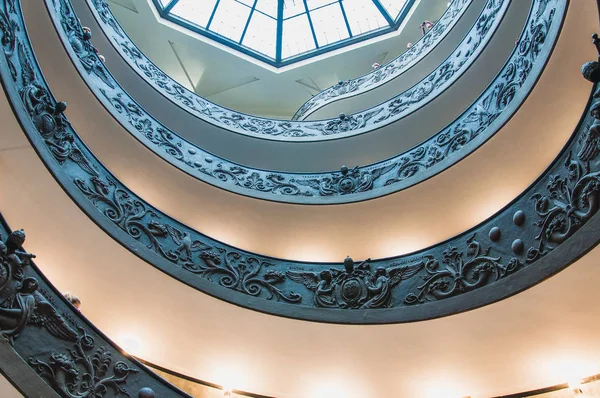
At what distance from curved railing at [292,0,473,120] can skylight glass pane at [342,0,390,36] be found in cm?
371

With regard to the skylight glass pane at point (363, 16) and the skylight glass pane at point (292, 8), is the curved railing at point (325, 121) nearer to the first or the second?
the skylight glass pane at point (363, 16)

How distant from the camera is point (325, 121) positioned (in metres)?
12.5

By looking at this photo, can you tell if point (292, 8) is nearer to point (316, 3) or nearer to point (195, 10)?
point (316, 3)

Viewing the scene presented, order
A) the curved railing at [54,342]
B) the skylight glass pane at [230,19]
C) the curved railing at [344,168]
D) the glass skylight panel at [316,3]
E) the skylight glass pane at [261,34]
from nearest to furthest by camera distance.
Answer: the curved railing at [54,342] < the curved railing at [344,168] < the skylight glass pane at [230,19] < the glass skylight panel at [316,3] < the skylight glass pane at [261,34]

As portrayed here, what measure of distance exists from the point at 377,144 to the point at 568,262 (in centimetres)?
639

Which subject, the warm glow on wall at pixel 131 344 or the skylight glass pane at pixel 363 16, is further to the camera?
the skylight glass pane at pixel 363 16

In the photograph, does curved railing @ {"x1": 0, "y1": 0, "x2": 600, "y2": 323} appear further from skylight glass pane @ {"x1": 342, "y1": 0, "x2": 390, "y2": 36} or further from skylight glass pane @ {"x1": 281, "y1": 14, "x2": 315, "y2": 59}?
skylight glass pane @ {"x1": 281, "y1": 14, "x2": 315, "y2": 59}

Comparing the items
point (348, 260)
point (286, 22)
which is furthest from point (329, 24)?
point (348, 260)

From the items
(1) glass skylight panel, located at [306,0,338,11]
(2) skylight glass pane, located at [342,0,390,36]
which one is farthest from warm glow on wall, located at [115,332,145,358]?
(2) skylight glass pane, located at [342,0,390,36]

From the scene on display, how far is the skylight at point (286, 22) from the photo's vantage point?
1680 centimetres

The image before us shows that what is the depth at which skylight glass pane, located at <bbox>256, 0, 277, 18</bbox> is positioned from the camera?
17.3 m

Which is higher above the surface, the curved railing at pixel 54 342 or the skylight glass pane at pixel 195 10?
the skylight glass pane at pixel 195 10

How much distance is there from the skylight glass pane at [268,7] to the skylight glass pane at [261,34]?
182 millimetres

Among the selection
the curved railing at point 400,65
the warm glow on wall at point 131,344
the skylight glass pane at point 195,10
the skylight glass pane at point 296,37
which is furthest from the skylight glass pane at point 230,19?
the warm glow on wall at point 131,344
